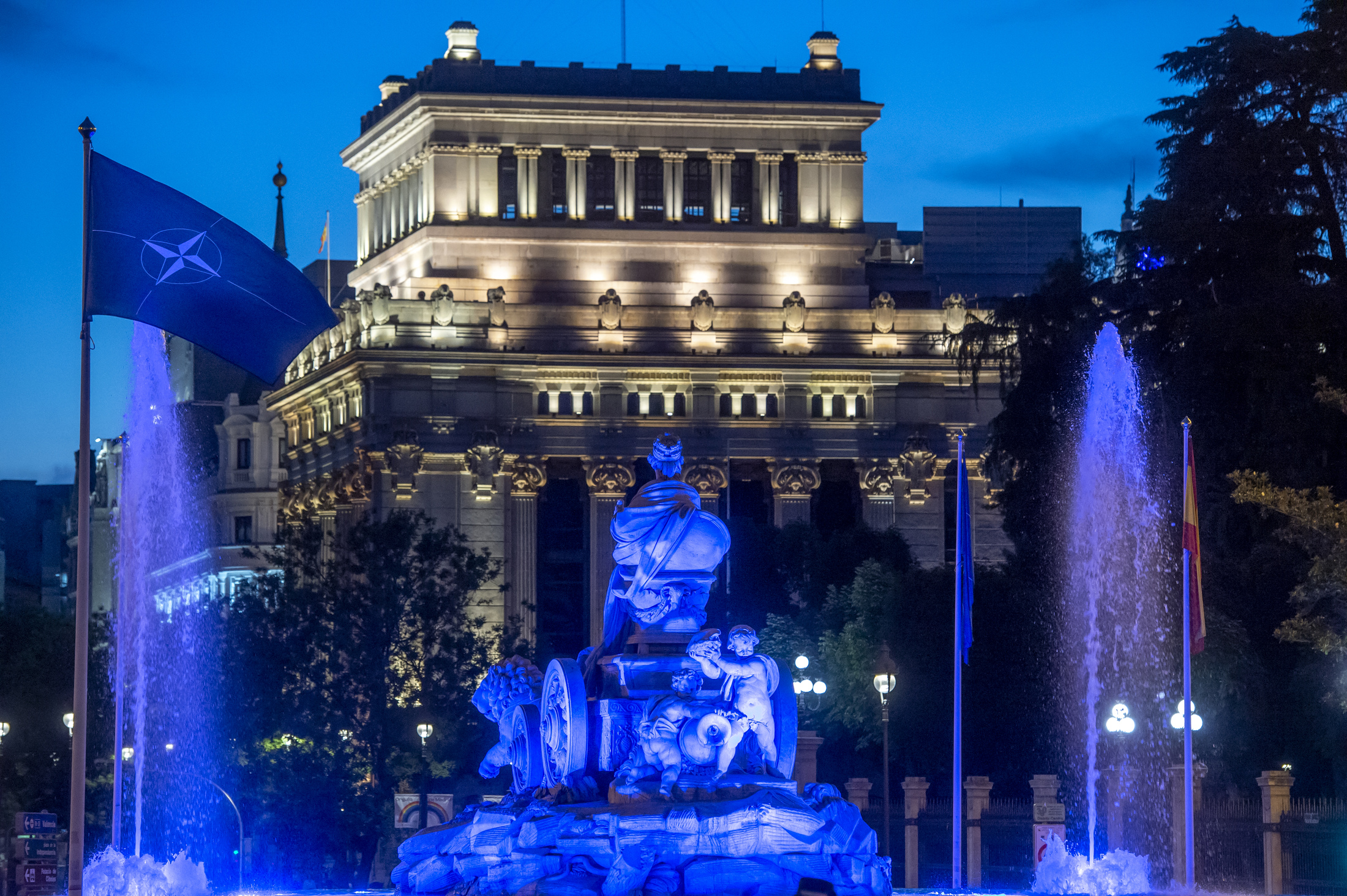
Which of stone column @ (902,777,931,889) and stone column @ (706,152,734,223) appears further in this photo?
stone column @ (706,152,734,223)

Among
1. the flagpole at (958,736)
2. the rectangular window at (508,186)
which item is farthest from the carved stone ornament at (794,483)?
the flagpole at (958,736)

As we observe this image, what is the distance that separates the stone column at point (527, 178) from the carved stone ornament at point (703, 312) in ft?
32.3

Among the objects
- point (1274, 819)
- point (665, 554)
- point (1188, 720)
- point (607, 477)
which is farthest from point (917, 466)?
point (665, 554)

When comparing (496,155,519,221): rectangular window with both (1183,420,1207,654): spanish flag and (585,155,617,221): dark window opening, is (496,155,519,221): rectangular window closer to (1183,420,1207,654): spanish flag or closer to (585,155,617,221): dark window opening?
(585,155,617,221): dark window opening

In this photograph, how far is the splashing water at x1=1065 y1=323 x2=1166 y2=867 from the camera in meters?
60.7

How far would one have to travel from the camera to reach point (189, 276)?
32.0 metres

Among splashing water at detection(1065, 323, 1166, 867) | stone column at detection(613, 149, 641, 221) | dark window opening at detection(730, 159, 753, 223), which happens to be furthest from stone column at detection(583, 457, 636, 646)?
splashing water at detection(1065, 323, 1166, 867)

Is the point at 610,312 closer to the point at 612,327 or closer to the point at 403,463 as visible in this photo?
the point at 612,327

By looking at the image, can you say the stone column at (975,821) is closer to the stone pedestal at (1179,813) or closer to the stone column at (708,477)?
the stone pedestal at (1179,813)

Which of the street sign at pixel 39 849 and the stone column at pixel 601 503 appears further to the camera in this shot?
the stone column at pixel 601 503

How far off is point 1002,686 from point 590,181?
54421mm

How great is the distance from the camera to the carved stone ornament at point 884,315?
11481 centimetres

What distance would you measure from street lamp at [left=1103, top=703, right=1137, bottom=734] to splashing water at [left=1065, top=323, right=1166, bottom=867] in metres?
0.75

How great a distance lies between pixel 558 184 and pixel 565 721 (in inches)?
3586
